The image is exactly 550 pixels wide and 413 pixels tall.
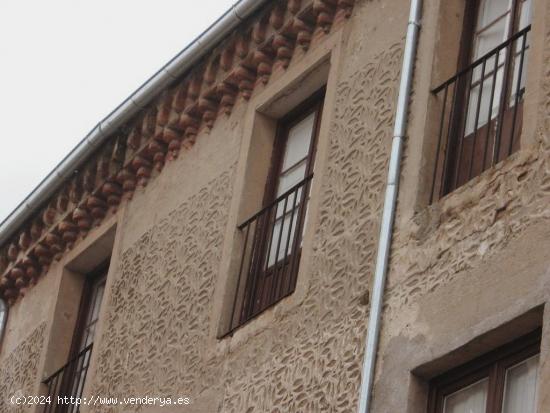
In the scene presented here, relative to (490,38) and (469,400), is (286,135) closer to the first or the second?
(490,38)

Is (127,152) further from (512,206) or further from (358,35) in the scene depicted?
(512,206)

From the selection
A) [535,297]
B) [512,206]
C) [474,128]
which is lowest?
[535,297]

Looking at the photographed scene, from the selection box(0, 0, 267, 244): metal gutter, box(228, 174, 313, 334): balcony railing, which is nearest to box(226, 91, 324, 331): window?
box(228, 174, 313, 334): balcony railing

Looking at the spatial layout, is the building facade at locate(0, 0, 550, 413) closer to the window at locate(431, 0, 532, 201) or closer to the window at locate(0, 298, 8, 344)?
the window at locate(431, 0, 532, 201)

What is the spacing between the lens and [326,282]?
10312 millimetres

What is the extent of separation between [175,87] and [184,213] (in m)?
1.13

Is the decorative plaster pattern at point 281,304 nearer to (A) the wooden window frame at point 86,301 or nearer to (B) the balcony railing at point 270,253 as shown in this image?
(B) the balcony railing at point 270,253

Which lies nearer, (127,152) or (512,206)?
(512,206)

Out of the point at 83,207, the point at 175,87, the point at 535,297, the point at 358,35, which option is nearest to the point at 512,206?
the point at 535,297

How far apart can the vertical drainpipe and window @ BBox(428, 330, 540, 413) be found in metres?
0.42

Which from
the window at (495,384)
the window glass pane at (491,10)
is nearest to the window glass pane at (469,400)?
the window at (495,384)

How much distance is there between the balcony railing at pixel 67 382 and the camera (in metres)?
13.6

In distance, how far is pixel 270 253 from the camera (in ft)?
37.9

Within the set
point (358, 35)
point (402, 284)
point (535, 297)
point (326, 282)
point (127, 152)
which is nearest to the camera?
point (535, 297)
